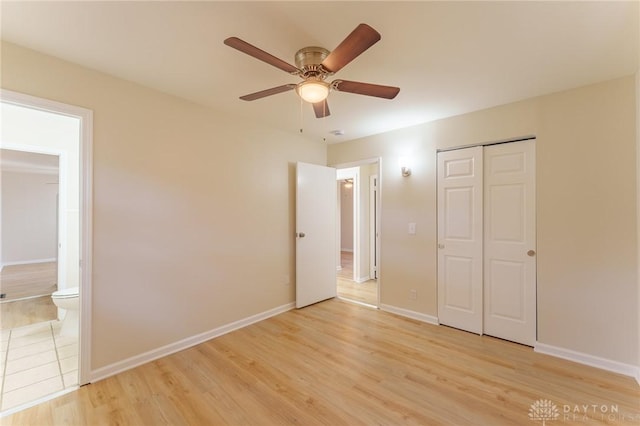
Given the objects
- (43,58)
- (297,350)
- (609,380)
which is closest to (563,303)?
(609,380)

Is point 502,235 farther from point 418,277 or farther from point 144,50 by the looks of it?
point 144,50

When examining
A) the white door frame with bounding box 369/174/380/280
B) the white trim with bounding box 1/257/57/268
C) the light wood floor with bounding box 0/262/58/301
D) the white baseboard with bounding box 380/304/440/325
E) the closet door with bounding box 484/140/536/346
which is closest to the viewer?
the closet door with bounding box 484/140/536/346

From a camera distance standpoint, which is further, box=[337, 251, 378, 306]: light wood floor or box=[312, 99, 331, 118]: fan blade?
box=[337, 251, 378, 306]: light wood floor

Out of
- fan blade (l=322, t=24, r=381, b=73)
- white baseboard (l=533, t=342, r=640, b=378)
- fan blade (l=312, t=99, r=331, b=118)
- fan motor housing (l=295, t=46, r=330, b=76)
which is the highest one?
fan motor housing (l=295, t=46, r=330, b=76)

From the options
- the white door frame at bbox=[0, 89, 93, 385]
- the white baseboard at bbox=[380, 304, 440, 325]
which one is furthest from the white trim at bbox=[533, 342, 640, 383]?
the white door frame at bbox=[0, 89, 93, 385]

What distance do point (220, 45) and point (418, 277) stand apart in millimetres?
3228

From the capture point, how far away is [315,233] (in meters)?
3.98

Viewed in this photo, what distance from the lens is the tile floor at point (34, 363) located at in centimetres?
198

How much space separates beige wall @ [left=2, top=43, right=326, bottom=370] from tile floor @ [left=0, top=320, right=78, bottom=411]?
355mm

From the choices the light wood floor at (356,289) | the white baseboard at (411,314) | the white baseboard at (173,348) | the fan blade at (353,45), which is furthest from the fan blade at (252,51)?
the light wood floor at (356,289)

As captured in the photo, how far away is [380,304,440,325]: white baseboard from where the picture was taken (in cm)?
329

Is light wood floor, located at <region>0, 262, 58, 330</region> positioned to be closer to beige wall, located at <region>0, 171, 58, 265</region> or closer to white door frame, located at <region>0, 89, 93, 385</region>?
beige wall, located at <region>0, 171, 58, 265</region>

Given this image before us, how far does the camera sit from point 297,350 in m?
2.63

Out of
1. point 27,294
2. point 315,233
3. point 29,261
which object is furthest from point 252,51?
point 29,261
